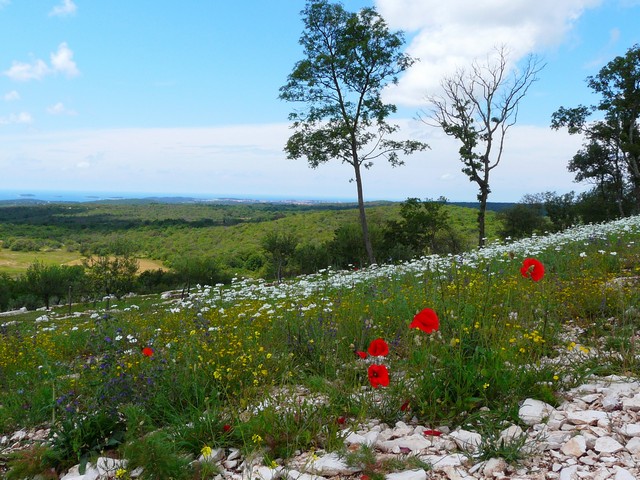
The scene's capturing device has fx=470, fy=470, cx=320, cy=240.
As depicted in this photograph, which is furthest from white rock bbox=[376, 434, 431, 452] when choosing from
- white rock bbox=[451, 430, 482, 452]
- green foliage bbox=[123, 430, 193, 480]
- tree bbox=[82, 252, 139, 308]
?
tree bbox=[82, 252, 139, 308]

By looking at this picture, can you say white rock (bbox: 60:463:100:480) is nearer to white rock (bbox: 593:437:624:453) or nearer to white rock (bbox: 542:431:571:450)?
white rock (bbox: 542:431:571:450)

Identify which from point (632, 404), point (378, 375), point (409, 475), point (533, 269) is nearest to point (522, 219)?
point (533, 269)

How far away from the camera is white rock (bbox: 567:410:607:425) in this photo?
3.09m

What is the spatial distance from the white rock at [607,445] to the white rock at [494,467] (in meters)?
0.57

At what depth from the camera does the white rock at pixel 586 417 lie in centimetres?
309

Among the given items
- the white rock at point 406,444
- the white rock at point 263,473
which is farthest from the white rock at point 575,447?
the white rock at point 263,473

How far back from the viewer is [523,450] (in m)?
2.85

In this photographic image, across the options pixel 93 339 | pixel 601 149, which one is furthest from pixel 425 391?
pixel 601 149

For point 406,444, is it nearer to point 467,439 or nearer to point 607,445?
point 467,439

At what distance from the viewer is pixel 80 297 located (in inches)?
1243

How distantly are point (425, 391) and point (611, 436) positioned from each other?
1.19m

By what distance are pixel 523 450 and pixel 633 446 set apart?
0.62 meters

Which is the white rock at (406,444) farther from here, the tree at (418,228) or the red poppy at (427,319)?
the tree at (418,228)

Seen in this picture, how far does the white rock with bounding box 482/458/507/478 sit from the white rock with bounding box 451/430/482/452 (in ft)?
0.51
